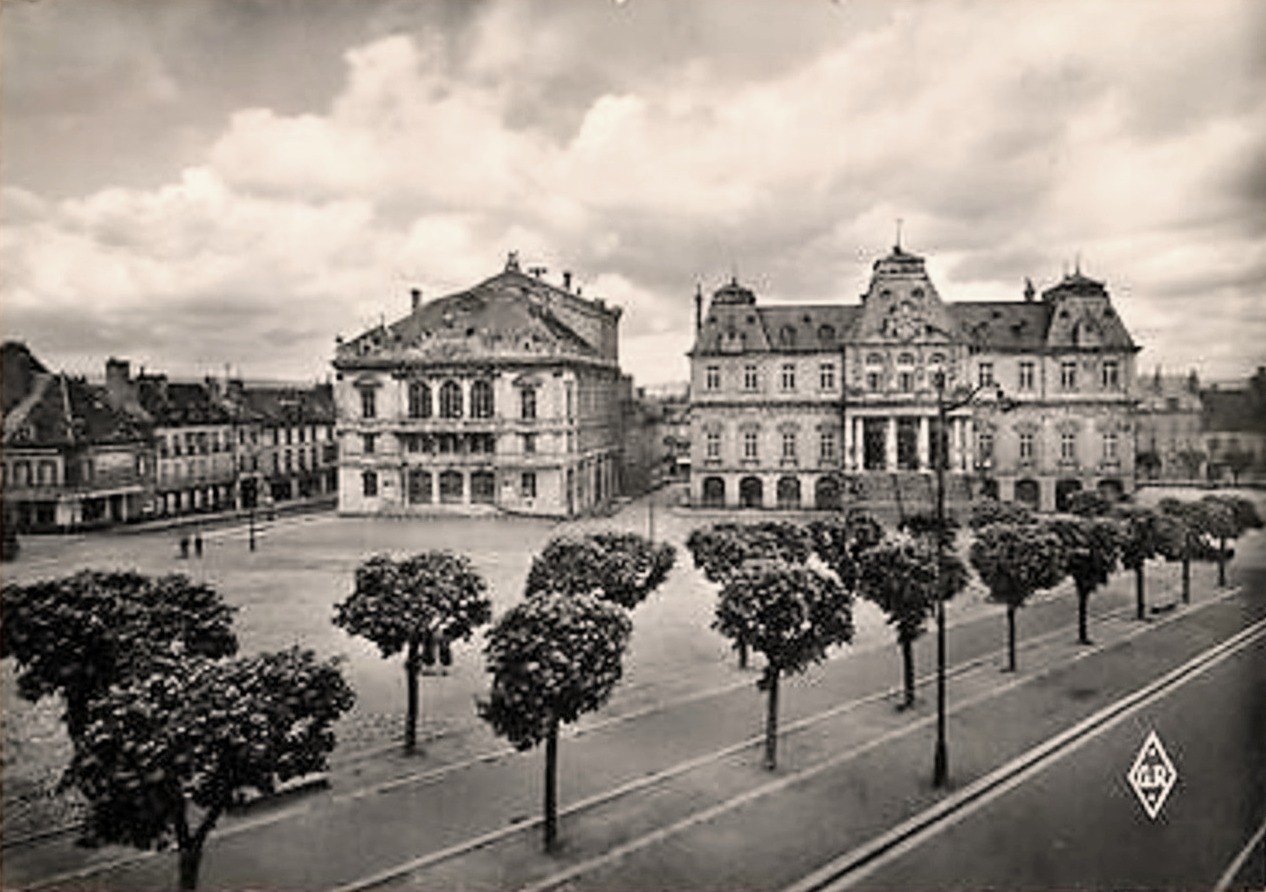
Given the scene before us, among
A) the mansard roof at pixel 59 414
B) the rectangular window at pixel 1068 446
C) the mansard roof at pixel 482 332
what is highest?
the mansard roof at pixel 482 332

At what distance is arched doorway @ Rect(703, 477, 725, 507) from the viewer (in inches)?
1534

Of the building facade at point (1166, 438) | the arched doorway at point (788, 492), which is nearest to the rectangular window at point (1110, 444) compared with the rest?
the building facade at point (1166, 438)

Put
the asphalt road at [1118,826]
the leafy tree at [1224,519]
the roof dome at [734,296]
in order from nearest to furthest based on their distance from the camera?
the asphalt road at [1118,826] → the leafy tree at [1224,519] → the roof dome at [734,296]

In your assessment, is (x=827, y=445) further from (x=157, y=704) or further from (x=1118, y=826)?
(x=157, y=704)

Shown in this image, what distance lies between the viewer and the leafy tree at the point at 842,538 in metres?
20.6

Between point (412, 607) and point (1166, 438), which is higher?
point (1166, 438)

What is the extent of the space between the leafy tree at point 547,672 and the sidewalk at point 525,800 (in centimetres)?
69

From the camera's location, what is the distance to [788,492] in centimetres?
3906

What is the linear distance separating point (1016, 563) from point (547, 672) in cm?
1010

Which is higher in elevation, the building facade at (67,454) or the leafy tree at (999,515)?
the building facade at (67,454)

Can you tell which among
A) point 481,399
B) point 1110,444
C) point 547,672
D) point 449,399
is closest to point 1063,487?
point 1110,444

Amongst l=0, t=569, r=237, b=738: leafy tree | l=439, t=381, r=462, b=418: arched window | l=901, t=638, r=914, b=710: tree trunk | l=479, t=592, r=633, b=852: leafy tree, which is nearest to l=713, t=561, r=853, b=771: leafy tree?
l=901, t=638, r=914, b=710: tree trunk

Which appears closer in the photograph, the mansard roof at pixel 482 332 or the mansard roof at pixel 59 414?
the mansard roof at pixel 59 414

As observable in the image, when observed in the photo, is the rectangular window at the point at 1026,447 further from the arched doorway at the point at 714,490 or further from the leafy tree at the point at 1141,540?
the leafy tree at the point at 1141,540
